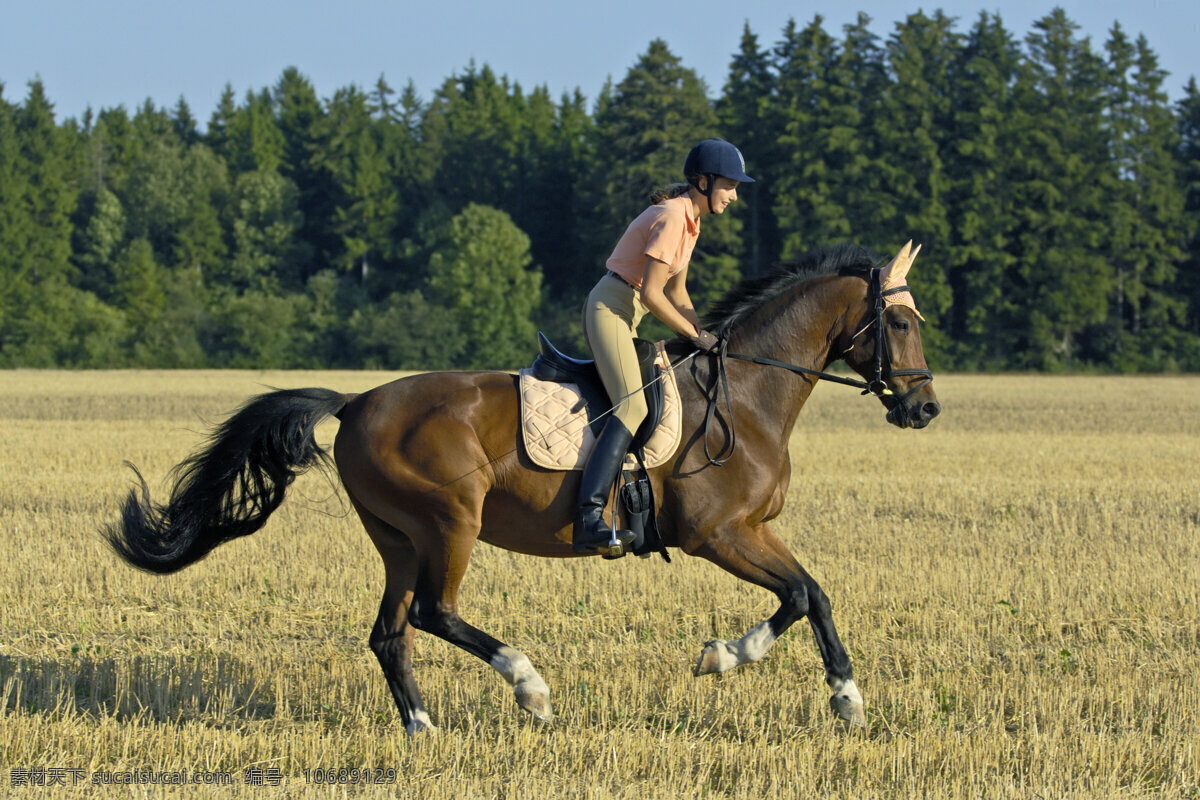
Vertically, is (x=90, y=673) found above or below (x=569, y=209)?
below

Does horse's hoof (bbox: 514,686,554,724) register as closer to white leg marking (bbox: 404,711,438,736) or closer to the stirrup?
white leg marking (bbox: 404,711,438,736)

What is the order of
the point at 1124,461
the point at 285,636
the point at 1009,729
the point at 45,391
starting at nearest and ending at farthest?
the point at 1009,729 → the point at 285,636 → the point at 1124,461 → the point at 45,391

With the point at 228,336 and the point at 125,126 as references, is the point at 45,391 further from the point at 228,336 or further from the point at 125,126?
the point at 125,126

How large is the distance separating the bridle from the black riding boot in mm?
457

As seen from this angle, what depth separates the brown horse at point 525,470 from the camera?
19.3 ft

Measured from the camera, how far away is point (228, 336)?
60750mm

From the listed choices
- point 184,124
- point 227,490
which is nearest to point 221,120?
point 184,124

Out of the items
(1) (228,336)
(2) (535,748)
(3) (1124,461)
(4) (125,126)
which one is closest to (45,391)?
(1) (228,336)

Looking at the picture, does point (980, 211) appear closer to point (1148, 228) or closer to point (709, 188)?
point (1148, 228)

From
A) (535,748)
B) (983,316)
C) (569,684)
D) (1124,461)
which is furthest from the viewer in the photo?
→ (983,316)

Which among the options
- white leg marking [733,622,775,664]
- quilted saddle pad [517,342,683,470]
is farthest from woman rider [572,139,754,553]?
white leg marking [733,622,775,664]

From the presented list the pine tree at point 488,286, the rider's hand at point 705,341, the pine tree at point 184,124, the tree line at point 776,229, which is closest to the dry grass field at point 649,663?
the rider's hand at point 705,341

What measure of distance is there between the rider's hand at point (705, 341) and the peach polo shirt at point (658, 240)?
34 centimetres

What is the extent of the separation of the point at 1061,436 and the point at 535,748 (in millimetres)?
19147
